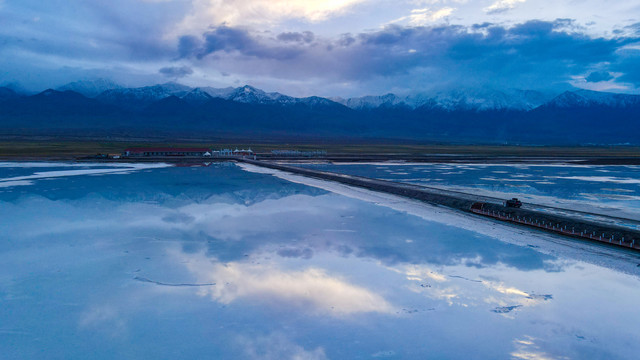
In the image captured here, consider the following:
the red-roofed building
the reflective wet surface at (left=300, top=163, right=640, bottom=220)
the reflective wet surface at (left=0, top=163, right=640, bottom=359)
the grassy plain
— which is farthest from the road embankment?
the grassy plain

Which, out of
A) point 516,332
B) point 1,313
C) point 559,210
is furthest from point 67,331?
point 559,210

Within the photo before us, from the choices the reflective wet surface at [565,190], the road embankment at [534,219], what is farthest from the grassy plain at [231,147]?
the road embankment at [534,219]

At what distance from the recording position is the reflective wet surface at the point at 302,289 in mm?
9492

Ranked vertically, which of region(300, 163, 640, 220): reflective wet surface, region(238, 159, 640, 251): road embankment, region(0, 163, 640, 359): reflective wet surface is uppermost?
region(300, 163, 640, 220): reflective wet surface

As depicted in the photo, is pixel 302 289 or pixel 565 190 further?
pixel 565 190

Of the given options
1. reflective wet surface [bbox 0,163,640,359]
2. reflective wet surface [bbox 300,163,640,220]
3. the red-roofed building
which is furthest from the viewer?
the red-roofed building

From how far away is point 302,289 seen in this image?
12703 millimetres

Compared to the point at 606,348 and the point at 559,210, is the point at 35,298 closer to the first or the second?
the point at 606,348

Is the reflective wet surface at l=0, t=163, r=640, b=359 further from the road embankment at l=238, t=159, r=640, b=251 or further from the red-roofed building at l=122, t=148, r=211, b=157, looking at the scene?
the red-roofed building at l=122, t=148, r=211, b=157

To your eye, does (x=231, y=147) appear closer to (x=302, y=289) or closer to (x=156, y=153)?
(x=156, y=153)

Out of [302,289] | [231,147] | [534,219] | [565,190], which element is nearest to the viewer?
[302,289]

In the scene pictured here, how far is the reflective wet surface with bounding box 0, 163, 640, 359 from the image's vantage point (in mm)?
9492

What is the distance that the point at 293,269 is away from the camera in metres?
14.5

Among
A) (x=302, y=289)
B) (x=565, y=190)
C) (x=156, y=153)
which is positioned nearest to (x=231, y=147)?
(x=156, y=153)
